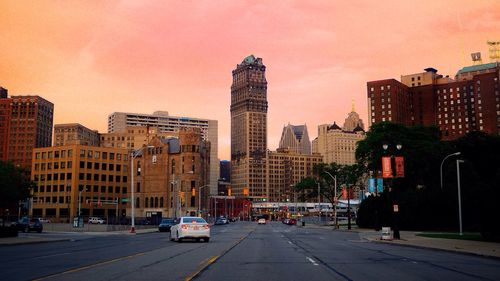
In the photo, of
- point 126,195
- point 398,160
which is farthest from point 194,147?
point 398,160

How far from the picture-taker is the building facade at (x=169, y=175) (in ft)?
496

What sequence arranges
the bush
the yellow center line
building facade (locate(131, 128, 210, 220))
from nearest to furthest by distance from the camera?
the yellow center line
the bush
building facade (locate(131, 128, 210, 220))

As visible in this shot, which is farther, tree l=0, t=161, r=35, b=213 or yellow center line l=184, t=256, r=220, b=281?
tree l=0, t=161, r=35, b=213

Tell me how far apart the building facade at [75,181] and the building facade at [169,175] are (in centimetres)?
877

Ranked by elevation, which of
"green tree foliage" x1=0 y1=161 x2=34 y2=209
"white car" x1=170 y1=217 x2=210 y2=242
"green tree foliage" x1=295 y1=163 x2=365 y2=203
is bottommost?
"white car" x1=170 y1=217 x2=210 y2=242

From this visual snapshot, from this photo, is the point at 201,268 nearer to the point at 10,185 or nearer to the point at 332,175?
the point at 10,185

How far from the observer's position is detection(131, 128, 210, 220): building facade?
151 metres

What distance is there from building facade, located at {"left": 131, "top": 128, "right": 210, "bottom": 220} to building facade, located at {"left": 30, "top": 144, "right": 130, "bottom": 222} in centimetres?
877

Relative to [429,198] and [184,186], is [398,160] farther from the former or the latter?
[184,186]

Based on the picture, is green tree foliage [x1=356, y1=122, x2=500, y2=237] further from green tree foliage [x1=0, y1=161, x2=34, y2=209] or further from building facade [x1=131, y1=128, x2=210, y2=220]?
building facade [x1=131, y1=128, x2=210, y2=220]

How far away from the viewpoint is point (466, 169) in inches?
2525

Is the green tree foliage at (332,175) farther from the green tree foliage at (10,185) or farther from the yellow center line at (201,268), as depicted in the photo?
the yellow center line at (201,268)

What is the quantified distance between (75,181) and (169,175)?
29837mm

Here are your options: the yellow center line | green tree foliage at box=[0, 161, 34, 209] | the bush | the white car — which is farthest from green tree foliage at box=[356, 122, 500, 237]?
green tree foliage at box=[0, 161, 34, 209]
